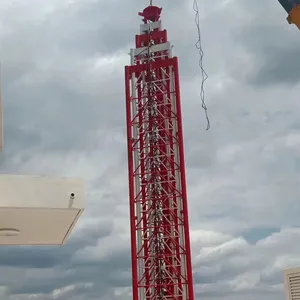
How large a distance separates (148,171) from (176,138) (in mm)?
1819

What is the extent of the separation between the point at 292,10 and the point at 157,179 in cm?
1821

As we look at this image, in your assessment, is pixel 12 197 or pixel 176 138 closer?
pixel 12 197

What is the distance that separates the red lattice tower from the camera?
2347 cm

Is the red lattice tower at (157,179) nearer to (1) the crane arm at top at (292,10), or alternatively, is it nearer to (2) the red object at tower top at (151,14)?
(2) the red object at tower top at (151,14)

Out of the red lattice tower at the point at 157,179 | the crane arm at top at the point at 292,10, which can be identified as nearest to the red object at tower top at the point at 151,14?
the red lattice tower at the point at 157,179

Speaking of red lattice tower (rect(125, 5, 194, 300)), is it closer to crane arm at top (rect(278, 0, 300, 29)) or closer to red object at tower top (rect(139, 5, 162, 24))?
red object at tower top (rect(139, 5, 162, 24))

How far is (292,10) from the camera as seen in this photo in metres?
6.18

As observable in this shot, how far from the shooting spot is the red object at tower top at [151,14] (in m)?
27.5

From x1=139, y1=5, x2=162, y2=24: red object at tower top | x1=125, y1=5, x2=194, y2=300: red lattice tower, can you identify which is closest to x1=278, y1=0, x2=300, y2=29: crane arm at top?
x1=125, y1=5, x2=194, y2=300: red lattice tower

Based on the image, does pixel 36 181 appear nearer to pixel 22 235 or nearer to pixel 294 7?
pixel 22 235

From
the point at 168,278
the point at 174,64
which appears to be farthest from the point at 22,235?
the point at 174,64

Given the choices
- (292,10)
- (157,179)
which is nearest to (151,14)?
(157,179)

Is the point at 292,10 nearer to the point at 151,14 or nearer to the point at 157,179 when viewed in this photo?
the point at 157,179

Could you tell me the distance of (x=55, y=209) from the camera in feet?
20.9
